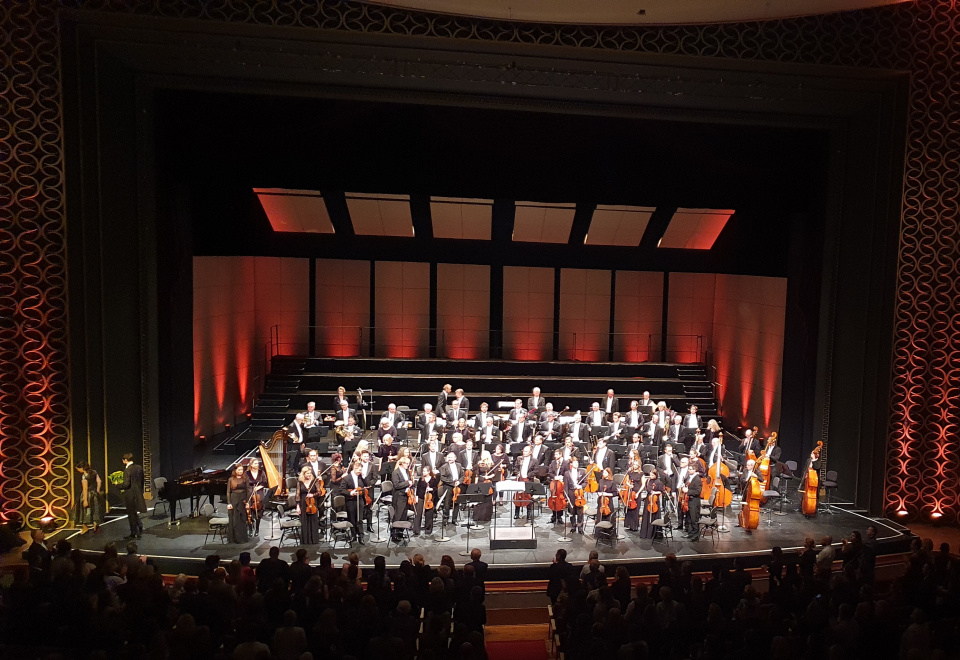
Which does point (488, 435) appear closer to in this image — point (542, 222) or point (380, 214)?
point (542, 222)

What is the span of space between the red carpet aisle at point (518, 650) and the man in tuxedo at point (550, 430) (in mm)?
4266

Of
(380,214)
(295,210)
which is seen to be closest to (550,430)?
(380,214)

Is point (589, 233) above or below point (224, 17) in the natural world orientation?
below

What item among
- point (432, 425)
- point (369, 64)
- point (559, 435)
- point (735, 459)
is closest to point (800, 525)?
point (735, 459)

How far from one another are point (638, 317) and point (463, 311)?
4.42m

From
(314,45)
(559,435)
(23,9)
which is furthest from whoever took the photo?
(559,435)

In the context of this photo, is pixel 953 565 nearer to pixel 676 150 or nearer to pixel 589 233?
pixel 676 150

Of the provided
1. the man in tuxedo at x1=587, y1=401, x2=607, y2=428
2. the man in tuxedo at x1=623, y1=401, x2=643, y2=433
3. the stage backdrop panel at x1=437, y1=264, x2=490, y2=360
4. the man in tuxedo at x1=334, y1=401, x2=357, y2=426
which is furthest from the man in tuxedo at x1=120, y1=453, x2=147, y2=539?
the stage backdrop panel at x1=437, y1=264, x2=490, y2=360

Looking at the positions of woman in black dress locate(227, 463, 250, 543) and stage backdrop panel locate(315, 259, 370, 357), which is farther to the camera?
stage backdrop panel locate(315, 259, 370, 357)

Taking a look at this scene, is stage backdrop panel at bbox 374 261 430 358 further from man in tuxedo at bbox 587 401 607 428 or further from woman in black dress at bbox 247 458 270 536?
woman in black dress at bbox 247 458 270 536

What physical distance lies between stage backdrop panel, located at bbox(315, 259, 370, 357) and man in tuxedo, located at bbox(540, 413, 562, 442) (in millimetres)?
7347

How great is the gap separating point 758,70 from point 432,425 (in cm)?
758

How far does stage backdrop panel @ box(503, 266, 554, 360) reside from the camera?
65.1 ft

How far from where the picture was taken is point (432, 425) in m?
13.2
